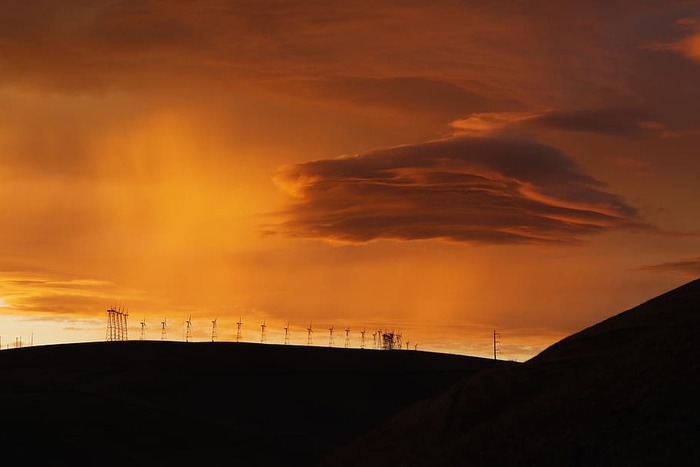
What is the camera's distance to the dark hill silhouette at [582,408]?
42.0 meters

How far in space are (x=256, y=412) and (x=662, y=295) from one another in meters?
74.6

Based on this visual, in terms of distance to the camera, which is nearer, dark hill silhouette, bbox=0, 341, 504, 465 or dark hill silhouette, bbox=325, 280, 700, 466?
dark hill silhouette, bbox=325, 280, 700, 466

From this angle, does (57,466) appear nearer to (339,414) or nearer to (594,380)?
(594,380)

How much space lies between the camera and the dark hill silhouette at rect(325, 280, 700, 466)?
4197 centimetres

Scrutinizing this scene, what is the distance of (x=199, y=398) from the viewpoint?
134 metres

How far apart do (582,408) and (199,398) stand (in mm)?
92732

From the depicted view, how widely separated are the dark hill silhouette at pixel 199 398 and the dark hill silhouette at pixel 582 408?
88.3 ft

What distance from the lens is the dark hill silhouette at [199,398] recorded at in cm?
8569

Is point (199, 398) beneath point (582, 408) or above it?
above

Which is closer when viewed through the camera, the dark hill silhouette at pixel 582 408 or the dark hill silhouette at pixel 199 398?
the dark hill silhouette at pixel 582 408

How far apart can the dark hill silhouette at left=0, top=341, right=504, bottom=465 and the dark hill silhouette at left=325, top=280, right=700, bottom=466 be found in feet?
88.3

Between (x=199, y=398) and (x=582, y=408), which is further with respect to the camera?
(x=199, y=398)

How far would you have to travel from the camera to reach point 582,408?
47.5 metres

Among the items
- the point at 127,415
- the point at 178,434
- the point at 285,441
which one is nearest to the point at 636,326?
the point at 285,441
